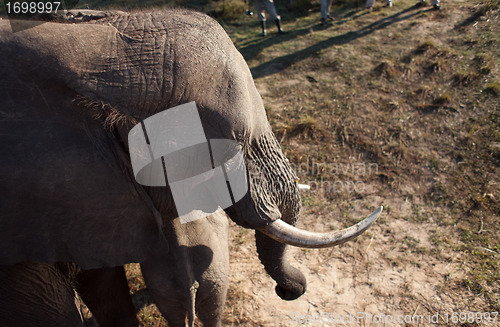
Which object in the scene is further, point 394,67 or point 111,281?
point 394,67

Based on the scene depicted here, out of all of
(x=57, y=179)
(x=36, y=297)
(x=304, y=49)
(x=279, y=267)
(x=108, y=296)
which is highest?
(x=57, y=179)

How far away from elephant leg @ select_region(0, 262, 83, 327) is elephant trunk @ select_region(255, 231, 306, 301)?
1.22 meters

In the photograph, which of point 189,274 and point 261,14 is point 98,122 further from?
point 261,14

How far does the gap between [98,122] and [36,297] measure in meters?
1.11

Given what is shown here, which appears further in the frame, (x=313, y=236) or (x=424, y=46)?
(x=424, y=46)

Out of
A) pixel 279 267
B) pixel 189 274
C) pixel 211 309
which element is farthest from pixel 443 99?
pixel 189 274

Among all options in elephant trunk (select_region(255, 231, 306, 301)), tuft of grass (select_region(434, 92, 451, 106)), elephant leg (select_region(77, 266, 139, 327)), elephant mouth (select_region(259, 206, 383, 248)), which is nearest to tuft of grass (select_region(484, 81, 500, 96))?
tuft of grass (select_region(434, 92, 451, 106))

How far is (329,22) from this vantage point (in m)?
9.02

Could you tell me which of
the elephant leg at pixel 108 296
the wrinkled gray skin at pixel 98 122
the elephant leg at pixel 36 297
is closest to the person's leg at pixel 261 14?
the elephant leg at pixel 108 296

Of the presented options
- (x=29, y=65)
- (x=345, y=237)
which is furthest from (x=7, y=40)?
(x=345, y=237)

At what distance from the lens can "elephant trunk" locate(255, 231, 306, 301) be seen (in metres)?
2.99

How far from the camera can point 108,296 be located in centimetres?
336

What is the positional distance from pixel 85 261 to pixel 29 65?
3.00 ft

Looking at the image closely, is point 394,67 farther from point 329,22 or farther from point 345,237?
point 345,237
